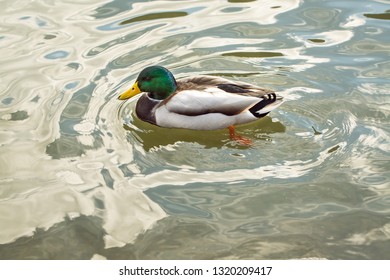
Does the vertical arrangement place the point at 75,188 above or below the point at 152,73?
below

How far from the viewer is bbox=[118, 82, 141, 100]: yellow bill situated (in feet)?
23.5

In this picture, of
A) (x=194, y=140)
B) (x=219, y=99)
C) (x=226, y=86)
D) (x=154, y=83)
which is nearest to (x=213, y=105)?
(x=219, y=99)

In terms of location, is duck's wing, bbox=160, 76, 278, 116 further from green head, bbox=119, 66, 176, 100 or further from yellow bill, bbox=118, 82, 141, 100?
yellow bill, bbox=118, 82, 141, 100

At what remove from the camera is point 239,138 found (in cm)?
674

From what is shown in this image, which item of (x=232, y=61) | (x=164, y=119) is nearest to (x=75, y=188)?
(x=164, y=119)

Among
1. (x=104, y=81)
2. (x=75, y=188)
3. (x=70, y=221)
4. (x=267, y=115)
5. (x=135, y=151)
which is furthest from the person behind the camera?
(x=104, y=81)

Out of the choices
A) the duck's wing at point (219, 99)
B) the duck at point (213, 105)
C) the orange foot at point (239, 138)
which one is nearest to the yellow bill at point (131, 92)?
the duck at point (213, 105)

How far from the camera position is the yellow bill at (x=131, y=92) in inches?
282

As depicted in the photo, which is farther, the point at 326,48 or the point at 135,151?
the point at 326,48

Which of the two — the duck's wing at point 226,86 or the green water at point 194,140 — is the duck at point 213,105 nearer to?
the duck's wing at point 226,86

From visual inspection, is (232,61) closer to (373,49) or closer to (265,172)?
(373,49)

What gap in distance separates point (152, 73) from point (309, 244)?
2625 mm

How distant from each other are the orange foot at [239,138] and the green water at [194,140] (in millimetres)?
59

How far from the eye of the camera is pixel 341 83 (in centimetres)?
751
